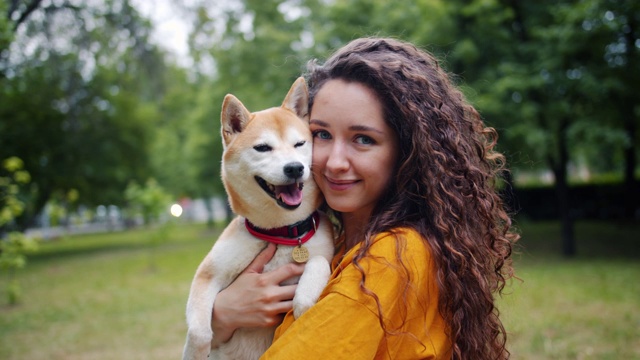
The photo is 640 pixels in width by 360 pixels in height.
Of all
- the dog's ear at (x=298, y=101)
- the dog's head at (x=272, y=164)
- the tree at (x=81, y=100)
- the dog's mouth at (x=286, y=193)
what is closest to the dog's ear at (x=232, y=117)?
the dog's head at (x=272, y=164)

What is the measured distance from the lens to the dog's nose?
7.04 feet

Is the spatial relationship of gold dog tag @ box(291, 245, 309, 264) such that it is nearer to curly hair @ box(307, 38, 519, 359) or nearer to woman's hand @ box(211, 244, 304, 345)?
woman's hand @ box(211, 244, 304, 345)

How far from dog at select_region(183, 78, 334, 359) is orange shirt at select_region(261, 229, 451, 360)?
401mm

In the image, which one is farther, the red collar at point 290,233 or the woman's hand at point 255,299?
the red collar at point 290,233

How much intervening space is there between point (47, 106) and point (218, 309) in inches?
714

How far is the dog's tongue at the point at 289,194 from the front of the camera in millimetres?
2178

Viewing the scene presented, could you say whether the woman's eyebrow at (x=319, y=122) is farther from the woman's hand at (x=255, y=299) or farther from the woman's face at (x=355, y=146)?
the woman's hand at (x=255, y=299)

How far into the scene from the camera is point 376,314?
161 cm

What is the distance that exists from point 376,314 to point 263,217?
86 centimetres

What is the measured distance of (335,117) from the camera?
2016 mm

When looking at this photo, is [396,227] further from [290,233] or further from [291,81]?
[291,81]

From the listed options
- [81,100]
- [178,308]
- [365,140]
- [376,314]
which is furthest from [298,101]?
[81,100]

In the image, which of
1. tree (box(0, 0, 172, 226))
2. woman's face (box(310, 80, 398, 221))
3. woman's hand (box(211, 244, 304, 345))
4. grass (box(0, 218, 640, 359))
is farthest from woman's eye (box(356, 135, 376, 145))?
tree (box(0, 0, 172, 226))

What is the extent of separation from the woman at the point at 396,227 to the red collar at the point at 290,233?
0.09 metres
